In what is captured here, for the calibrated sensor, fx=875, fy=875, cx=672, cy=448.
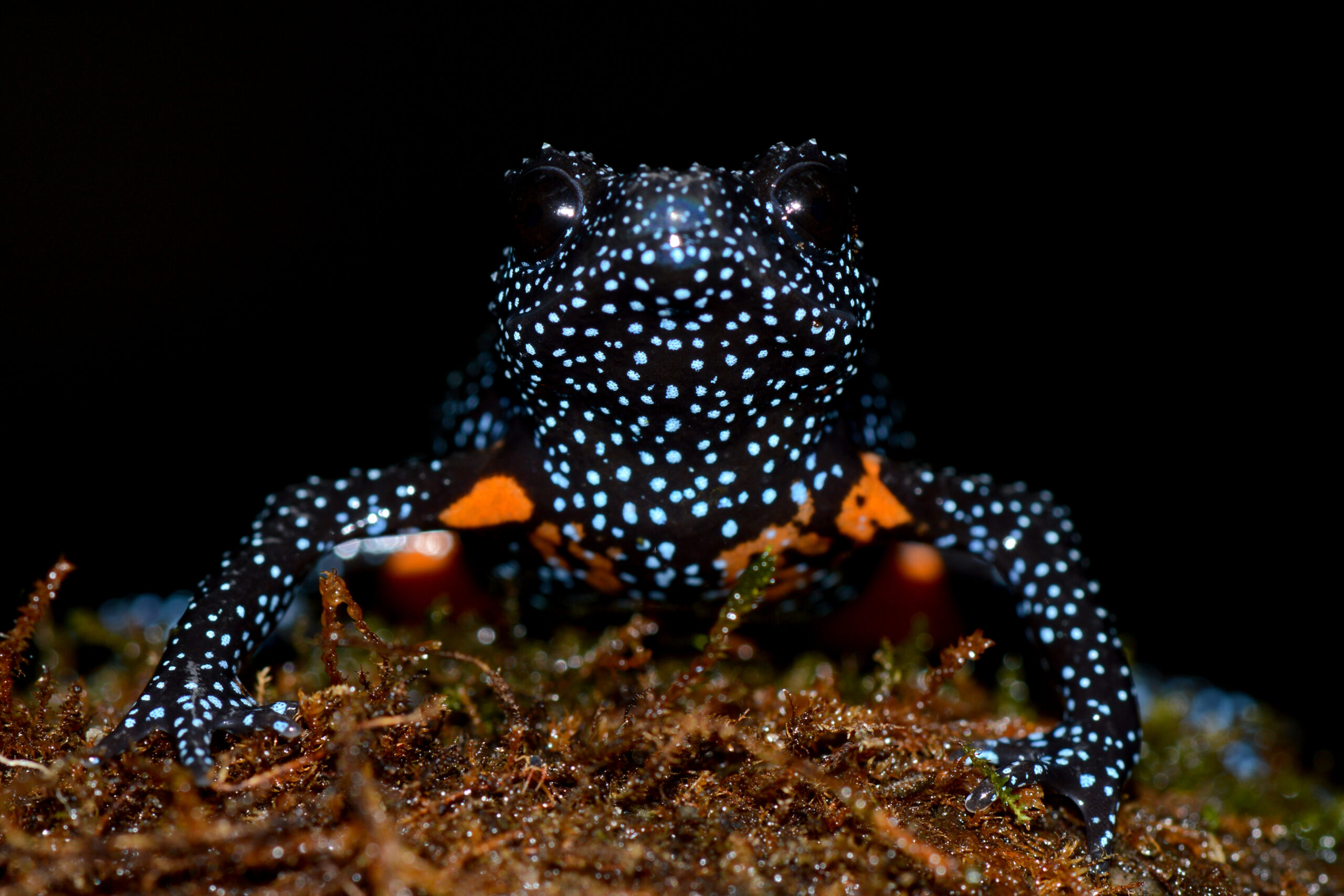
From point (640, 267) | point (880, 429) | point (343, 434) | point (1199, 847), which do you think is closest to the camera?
point (640, 267)

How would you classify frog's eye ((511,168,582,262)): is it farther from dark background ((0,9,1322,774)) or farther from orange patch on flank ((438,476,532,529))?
dark background ((0,9,1322,774))

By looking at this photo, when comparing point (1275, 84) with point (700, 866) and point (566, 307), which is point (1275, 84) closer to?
point (566, 307)

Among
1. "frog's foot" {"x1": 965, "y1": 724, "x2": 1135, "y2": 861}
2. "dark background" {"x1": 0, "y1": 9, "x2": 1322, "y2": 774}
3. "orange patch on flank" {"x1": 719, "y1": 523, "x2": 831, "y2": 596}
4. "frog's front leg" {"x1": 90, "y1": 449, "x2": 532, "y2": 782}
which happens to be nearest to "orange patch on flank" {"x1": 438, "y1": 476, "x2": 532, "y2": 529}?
"frog's front leg" {"x1": 90, "y1": 449, "x2": 532, "y2": 782}

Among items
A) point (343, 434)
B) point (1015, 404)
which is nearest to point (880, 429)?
point (1015, 404)

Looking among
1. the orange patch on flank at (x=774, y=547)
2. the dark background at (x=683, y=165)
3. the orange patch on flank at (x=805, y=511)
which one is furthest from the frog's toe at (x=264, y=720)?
the dark background at (x=683, y=165)

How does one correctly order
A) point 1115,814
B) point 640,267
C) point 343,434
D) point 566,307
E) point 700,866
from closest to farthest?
point 700,866
point 640,267
point 566,307
point 1115,814
point 343,434

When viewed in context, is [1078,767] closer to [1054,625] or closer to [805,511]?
[1054,625]

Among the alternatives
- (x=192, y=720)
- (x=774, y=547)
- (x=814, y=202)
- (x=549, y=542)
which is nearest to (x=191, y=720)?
(x=192, y=720)
